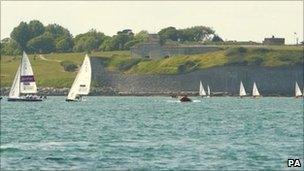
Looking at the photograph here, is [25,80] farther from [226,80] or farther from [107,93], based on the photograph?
[226,80]

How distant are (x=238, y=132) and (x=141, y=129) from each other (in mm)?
5899

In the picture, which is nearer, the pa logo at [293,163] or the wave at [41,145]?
the pa logo at [293,163]

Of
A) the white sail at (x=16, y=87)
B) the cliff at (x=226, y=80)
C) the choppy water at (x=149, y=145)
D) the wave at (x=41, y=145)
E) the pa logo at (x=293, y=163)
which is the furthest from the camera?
the cliff at (x=226, y=80)

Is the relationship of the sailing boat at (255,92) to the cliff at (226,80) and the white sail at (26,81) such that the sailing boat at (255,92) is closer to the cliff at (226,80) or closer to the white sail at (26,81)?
the cliff at (226,80)

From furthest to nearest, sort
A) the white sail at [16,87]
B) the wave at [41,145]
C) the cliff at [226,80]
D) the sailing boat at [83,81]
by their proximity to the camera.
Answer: the cliff at [226,80]
the sailing boat at [83,81]
the white sail at [16,87]
the wave at [41,145]

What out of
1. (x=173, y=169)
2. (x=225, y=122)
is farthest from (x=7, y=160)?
(x=225, y=122)

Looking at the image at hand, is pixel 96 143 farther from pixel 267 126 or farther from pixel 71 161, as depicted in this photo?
pixel 267 126

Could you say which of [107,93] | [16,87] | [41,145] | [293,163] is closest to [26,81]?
[16,87]

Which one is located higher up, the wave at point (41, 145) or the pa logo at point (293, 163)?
the wave at point (41, 145)

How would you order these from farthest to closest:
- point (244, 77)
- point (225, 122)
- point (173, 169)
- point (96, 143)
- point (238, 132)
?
point (244, 77)
point (225, 122)
point (238, 132)
point (96, 143)
point (173, 169)

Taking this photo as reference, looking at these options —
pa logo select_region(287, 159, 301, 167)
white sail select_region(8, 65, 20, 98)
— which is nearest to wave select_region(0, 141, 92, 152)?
pa logo select_region(287, 159, 301, 167)

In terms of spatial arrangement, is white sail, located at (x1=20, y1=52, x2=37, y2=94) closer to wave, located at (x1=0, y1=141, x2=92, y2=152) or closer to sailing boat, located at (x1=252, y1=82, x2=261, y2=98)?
sailing boat, located at (x1=252, y1=82, x2=261, y2=98)

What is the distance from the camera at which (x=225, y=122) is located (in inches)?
2891

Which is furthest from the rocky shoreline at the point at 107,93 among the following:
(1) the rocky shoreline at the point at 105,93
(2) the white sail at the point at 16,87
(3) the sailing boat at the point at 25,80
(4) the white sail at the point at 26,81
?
(4) the white sail at the point at 26,81
